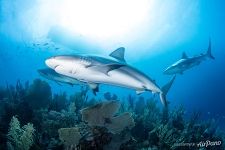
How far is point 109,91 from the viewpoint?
113 ft

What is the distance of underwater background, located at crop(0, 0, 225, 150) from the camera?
5488 millimetres

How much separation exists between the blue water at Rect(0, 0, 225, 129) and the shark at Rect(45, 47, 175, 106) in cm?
2480

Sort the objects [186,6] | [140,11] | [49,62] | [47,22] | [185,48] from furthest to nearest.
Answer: [185,48], [47,22], [186,6], [140,11], [49,62]

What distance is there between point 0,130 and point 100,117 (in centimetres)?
271

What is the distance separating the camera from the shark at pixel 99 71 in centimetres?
474

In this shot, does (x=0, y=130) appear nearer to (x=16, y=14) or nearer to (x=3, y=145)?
(x=3, y=145)

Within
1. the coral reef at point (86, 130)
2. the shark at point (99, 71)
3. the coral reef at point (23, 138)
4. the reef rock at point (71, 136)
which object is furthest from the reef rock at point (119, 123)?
the coral reef at point (23, 138)

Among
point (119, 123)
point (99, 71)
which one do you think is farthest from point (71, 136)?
point (99, 71)

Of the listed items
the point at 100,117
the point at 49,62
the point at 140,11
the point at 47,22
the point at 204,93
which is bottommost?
the point at 100,117

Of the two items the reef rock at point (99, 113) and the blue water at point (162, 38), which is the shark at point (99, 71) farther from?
the blue water at point (162, 38)

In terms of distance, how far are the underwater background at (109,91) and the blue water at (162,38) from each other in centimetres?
15

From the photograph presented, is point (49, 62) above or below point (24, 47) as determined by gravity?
below

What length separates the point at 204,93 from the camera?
49.4 meters

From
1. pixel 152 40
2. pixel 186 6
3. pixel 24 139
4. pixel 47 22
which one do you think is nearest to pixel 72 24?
pixel 47 22
